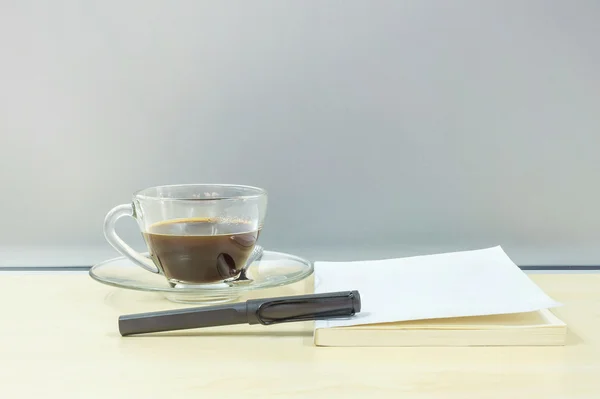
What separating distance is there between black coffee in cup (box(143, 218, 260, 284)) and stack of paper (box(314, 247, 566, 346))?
0.09 metres

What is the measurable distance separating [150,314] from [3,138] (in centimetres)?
42

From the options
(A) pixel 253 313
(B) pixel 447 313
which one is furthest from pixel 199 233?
(B) pixel 447 313

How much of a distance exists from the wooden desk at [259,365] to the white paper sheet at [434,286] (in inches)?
1.3

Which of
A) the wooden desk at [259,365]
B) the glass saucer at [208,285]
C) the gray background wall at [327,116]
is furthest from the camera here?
the gray background wall at [327,116]

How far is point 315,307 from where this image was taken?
48 cm

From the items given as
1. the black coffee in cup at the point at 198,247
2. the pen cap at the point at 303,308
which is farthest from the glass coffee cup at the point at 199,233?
the pen cap at the point at 303,308

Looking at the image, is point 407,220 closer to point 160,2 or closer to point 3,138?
point 160,2

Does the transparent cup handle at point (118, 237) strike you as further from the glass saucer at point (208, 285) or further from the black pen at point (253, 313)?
the black pen at point (253, 313)

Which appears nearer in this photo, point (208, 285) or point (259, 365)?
point (259, 365)

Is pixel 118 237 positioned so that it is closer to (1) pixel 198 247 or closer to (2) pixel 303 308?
(1) pixel 198 247

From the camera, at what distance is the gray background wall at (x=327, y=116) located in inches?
29.9

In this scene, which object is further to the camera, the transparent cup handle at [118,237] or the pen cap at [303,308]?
the transparent cup handle at [118,237]

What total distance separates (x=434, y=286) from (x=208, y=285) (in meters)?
0.21

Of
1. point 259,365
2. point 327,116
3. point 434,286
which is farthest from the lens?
point 327,116
